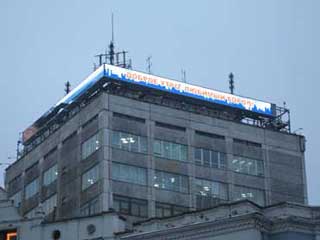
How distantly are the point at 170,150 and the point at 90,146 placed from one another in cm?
974

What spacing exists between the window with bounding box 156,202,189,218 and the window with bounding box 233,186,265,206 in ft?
28.8

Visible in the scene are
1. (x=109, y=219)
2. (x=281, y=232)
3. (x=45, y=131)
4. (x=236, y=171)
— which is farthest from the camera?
(x=45, y=131)

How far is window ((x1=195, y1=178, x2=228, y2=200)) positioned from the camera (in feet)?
385

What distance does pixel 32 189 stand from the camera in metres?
127

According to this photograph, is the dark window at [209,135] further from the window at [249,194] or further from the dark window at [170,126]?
the window at [249,194]

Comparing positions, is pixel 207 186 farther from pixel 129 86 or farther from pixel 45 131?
pixel 45 131

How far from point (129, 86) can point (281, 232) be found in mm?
51209

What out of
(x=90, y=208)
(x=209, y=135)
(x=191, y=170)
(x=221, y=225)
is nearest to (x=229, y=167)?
(x=209, y=135)

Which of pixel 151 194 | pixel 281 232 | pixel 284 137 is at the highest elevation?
pixel 284 137

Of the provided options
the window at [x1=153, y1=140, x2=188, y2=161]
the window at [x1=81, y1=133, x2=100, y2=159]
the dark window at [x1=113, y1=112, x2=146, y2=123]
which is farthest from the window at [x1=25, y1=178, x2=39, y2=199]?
the window at [x1=153, y1=140, x2=188, y2=161]

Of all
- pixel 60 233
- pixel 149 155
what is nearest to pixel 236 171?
pixel 149 155

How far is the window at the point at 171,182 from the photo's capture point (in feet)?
375

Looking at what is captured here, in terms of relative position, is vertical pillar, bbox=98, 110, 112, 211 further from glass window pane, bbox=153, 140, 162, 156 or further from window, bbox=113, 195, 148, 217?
glass window pane, bbox=153, 140, 162, 156

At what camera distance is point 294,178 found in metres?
125
